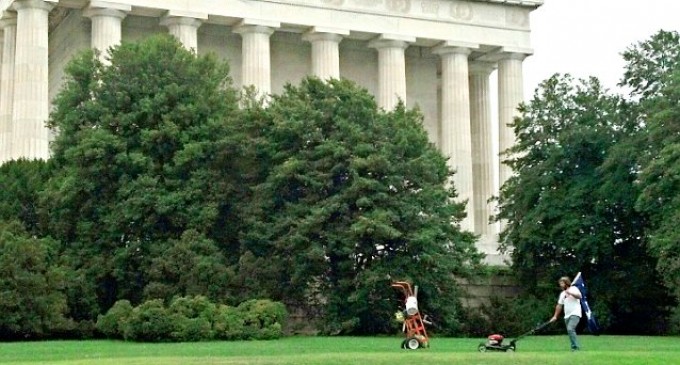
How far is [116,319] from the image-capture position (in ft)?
195

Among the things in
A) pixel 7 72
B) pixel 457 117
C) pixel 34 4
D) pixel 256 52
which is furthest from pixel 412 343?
pixel 457 117

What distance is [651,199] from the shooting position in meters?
65.4

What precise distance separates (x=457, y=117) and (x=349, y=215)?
4775 cm

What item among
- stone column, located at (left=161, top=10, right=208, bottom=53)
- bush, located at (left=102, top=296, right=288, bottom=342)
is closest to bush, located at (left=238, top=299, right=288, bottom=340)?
bush, located at (left=102, top=296, right=288, bottom=342)

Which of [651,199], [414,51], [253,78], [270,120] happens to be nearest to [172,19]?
[253,78]

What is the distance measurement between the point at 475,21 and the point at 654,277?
46.9 m

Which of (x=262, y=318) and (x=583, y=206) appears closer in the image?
(x=262, y=318)

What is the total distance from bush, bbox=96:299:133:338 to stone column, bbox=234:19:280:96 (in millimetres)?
45167

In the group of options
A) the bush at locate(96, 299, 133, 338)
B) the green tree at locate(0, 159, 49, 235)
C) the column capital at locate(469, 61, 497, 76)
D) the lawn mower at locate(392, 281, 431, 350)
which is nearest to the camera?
the lawn mower at locate(392, 281, 431, 350)

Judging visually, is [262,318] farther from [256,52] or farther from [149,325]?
[256,52]

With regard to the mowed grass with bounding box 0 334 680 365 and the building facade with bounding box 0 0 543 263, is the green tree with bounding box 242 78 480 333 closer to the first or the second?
the mowed grass with bounding box 0 334 680 365

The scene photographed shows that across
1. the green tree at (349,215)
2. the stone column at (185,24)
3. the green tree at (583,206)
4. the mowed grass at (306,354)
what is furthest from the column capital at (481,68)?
the mowed grass at (306,354)

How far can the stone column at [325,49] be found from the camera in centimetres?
10712

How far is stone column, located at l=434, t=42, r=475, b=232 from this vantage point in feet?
362
